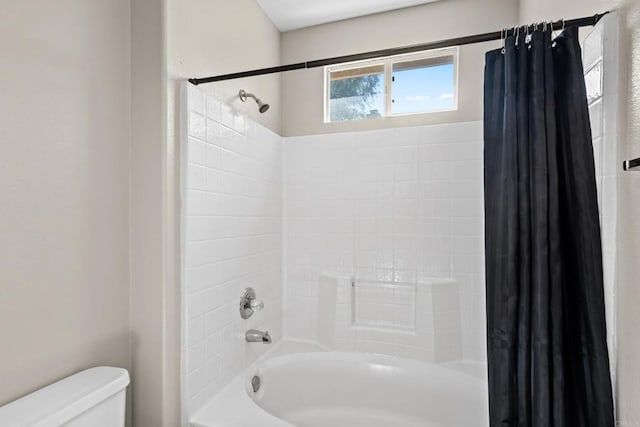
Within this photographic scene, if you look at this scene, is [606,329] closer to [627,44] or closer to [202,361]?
[627,44]

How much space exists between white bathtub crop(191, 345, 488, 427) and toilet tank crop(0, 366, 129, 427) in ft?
2.46

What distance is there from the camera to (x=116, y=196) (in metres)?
1.39

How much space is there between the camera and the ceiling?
92.4 inches

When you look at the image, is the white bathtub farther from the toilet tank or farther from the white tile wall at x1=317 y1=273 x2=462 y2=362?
the toilet tank

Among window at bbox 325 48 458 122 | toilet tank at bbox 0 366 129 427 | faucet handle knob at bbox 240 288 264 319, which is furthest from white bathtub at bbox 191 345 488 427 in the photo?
window at bbox 325 48 458 122

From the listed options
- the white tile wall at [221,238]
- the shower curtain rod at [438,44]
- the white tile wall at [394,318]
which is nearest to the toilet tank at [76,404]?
the white tile wall at [221,238]

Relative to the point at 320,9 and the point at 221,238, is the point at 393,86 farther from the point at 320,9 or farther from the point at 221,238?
the point at 221,238

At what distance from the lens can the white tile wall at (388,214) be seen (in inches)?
86.0

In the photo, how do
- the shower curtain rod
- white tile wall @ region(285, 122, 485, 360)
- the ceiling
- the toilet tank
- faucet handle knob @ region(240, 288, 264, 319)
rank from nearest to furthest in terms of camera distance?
1. the toilet tank
2. the shower curtain rod
3. faucet handle knob @ region(240, 288, 264, 319)
4. white tile wall @ region(285, 122, 485, 360)
5. the ceiling

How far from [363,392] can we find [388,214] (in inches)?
45.4

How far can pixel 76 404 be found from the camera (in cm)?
102

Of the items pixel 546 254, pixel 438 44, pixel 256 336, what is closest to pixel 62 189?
pixel 256 336

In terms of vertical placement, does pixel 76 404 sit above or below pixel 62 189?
below

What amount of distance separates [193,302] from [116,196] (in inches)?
22.0
